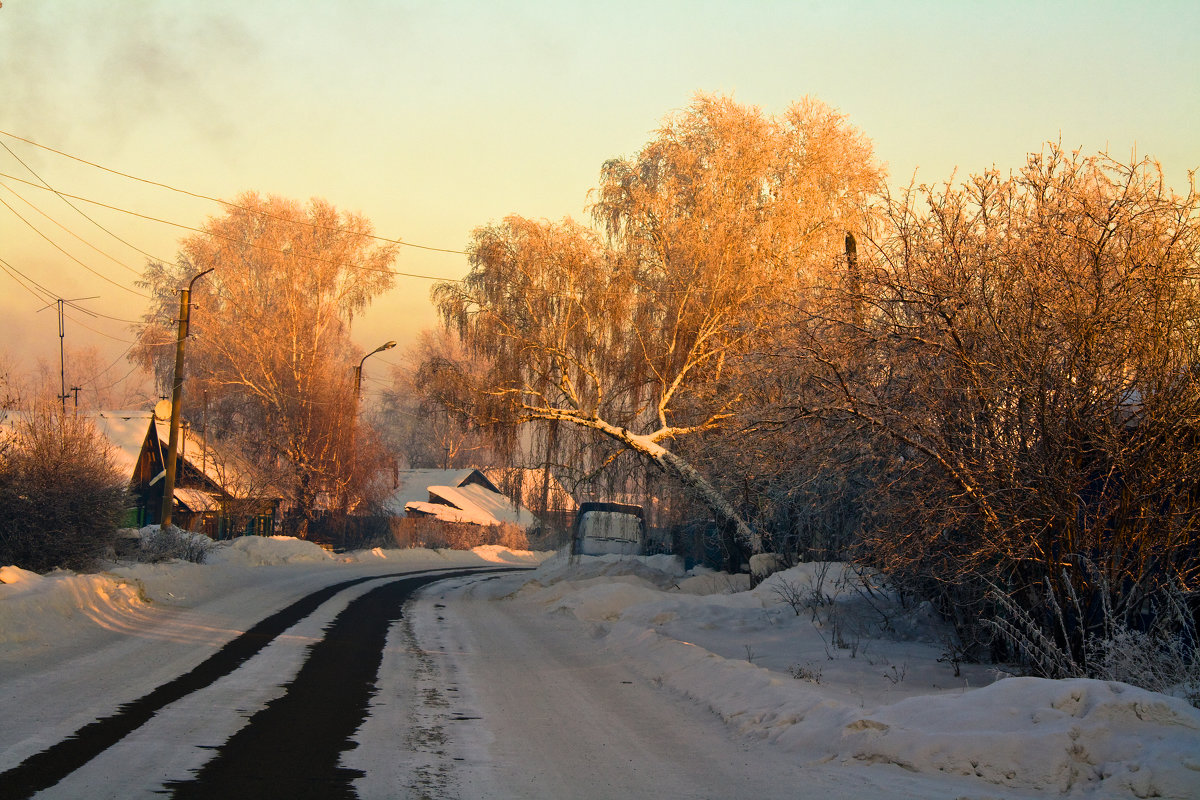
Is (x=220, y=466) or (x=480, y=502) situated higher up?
(x=220, y=466)

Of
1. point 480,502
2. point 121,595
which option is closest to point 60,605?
point 121,595

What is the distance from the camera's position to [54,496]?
17.6 metres

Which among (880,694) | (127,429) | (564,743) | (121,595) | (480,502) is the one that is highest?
(127,429)

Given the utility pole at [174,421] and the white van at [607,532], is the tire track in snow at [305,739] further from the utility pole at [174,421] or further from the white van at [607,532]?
the utility pole at [174,421]

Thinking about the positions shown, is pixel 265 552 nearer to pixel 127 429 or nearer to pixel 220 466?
pixel 220 466

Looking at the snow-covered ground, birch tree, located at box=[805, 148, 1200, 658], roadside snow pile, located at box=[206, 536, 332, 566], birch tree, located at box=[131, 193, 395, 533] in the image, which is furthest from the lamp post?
birch tree, located at box=[805, 148, 1200, 658]

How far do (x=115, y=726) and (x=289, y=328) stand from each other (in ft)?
121

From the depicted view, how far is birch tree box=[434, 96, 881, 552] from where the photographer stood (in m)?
19.9

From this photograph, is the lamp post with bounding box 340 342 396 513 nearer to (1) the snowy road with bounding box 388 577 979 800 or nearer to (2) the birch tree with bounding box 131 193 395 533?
(2) the birch tree with bounding box 131 193 395 533

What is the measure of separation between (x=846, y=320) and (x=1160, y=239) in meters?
2.77

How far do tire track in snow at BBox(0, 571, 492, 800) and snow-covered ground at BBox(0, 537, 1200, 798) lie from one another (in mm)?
167

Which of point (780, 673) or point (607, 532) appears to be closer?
point (780, 673)

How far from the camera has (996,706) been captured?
629cm

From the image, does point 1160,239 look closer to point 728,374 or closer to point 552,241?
point 728,374
